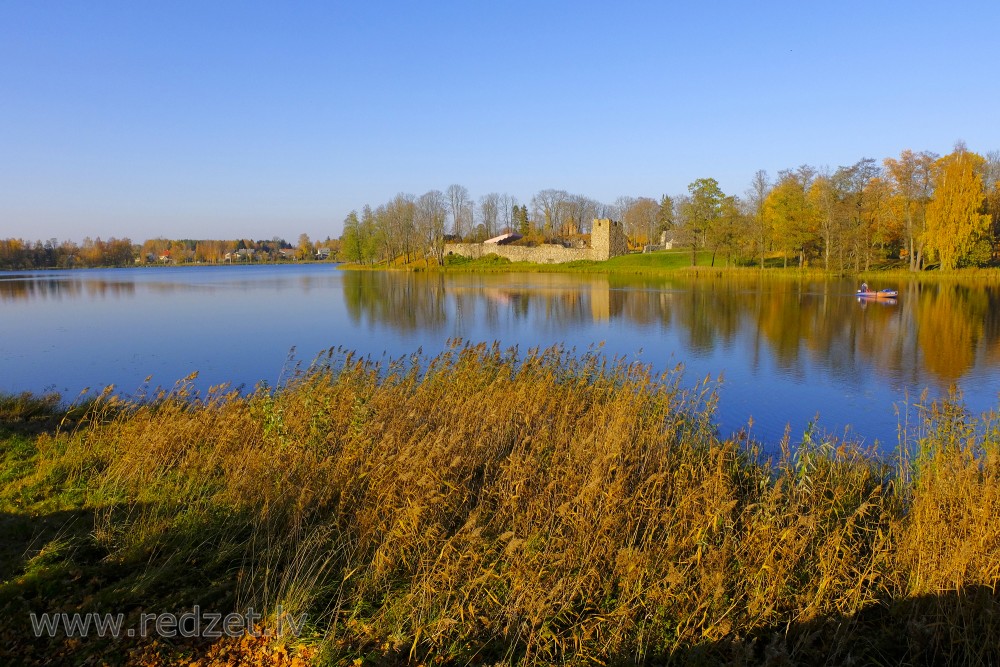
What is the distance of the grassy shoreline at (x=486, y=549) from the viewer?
10.9ft

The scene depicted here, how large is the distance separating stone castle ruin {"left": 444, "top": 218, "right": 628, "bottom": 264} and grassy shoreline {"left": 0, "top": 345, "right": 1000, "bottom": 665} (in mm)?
57190

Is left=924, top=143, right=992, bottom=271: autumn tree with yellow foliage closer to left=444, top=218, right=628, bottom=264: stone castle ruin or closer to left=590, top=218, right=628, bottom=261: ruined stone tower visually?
left=590, top=218, right=628, bottom=261: ruined stone tower

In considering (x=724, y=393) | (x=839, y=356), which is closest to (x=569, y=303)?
(x=839, y=356)

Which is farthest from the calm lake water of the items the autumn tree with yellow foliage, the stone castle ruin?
the stone castle ruin

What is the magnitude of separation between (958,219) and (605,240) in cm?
3095

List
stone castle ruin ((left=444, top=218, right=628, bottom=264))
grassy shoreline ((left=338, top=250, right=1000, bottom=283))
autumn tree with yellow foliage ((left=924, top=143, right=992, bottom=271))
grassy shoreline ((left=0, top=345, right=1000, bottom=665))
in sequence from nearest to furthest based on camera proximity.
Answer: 1. grassy shoreline ((left=0, top=345, right=1000, bottom=665))
2. autumn tree with yellow foliage ((left=924, top=143, right=992, bottom=271))
3. grassy shoreline ((left=338, top=250, right=1000, bottom=283))
4. stone castle ruin ((left=444, top=218, right=628, bottom=264))

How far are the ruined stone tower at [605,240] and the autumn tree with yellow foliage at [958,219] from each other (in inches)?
1131

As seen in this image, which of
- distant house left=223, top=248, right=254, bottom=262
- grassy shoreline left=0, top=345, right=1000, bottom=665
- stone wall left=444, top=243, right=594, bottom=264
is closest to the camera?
grassy shoreline left=0, top=345, right=1000, bottom=665

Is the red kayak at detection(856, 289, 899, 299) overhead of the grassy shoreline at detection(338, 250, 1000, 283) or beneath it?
beneath

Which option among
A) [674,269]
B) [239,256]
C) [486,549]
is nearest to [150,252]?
[239,256]

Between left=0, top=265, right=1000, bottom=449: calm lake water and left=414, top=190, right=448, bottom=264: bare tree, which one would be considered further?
left=414, top=190, right=448, bottom=264: bare tree

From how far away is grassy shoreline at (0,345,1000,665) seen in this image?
332cm

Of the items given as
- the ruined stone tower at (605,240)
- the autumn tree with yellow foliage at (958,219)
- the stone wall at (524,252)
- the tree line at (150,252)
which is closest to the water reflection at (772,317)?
the autumn tree with yellow foliage at (958,219)

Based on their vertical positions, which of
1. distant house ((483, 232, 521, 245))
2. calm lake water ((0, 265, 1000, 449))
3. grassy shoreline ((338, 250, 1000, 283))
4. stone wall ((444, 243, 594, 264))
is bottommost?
calm lake water ((0, 265, 1000, 449))
